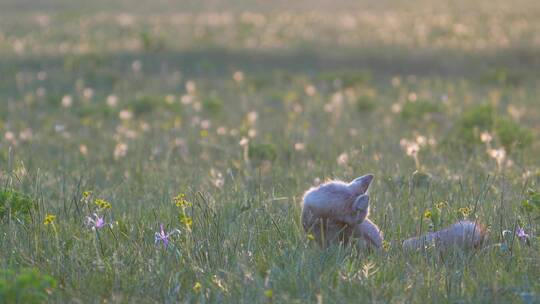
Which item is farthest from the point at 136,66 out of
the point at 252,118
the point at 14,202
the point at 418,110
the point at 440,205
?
the point at 440,205

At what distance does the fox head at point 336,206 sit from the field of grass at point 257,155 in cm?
14

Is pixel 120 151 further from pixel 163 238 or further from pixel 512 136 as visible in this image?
pixel 163 238

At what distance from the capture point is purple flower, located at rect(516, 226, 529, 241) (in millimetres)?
4922

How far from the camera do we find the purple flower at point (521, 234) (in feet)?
16.1

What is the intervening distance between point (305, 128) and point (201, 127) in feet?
4.49

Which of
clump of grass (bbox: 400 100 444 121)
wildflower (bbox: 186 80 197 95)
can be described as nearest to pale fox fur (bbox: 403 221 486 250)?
clump of grass (bbox: 400 100 444 121)

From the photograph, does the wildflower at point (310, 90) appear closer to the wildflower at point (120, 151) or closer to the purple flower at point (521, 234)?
the wildflower at point (120, 151)

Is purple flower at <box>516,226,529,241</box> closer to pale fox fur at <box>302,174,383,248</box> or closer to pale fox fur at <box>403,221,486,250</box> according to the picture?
pale fox fur at <box>403,221,486,250</box>

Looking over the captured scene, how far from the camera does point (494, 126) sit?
970 centimetres

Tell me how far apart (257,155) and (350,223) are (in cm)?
391

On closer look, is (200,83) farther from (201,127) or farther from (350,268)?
(350,268)

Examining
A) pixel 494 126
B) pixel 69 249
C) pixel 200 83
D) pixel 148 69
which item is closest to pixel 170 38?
pixel 148 69

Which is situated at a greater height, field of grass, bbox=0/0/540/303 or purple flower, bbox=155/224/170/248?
purple flower, bbox=155/224/170/248

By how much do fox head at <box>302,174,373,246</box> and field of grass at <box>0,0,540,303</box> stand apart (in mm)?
141
